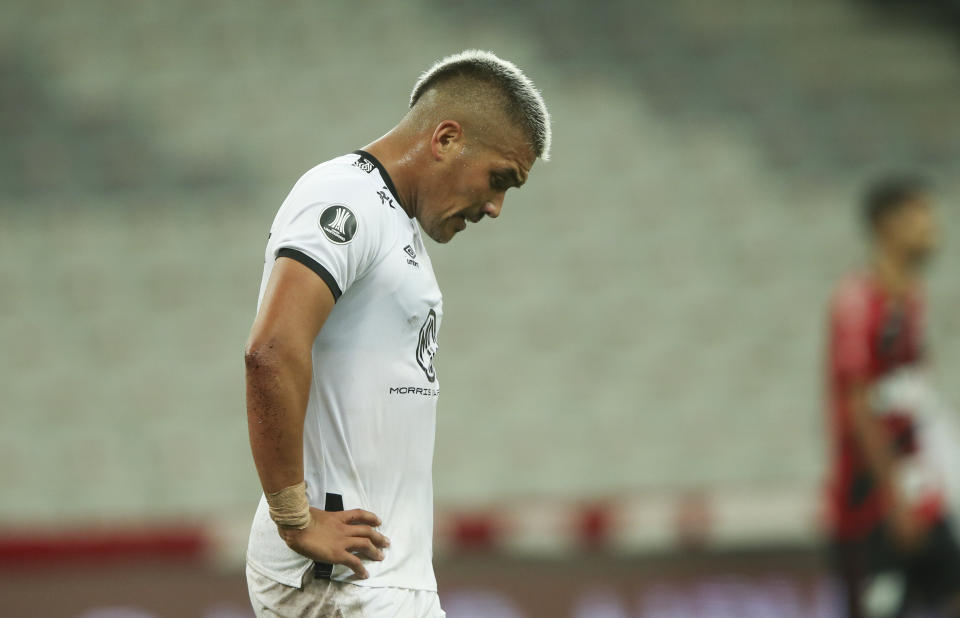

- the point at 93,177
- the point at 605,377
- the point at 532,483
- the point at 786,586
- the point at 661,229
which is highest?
the point at 93,177

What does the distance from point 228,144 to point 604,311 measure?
314cm

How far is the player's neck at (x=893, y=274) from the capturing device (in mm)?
4742

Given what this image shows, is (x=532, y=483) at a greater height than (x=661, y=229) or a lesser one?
lesser

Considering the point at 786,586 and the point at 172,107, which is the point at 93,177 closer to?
the point at 172,107

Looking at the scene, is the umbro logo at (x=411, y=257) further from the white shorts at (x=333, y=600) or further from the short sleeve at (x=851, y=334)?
the short sleeve at (x=851, y=334)

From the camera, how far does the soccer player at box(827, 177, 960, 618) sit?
4.67 meters

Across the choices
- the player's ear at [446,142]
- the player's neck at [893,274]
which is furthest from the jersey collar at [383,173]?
the player's neck at [893,274]

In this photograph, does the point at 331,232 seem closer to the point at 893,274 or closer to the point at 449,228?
the point at 449,228

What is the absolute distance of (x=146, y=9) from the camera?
8.94m

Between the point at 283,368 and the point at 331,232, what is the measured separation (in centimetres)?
27

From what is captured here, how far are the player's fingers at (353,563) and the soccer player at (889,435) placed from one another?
10.0 feet

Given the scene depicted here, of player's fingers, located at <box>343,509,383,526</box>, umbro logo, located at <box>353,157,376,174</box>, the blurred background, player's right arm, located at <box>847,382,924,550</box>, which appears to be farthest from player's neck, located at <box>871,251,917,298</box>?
player's fingers, located at <box>343,509,383,526</box>

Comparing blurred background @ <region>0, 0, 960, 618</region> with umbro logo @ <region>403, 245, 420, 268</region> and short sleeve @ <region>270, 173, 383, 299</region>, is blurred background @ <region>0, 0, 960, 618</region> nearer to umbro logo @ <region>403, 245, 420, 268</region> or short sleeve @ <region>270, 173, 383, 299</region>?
umbro logo @ <region>403, 245, 420, 268</region>

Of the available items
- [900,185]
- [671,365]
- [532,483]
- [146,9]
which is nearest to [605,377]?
[671,365]
